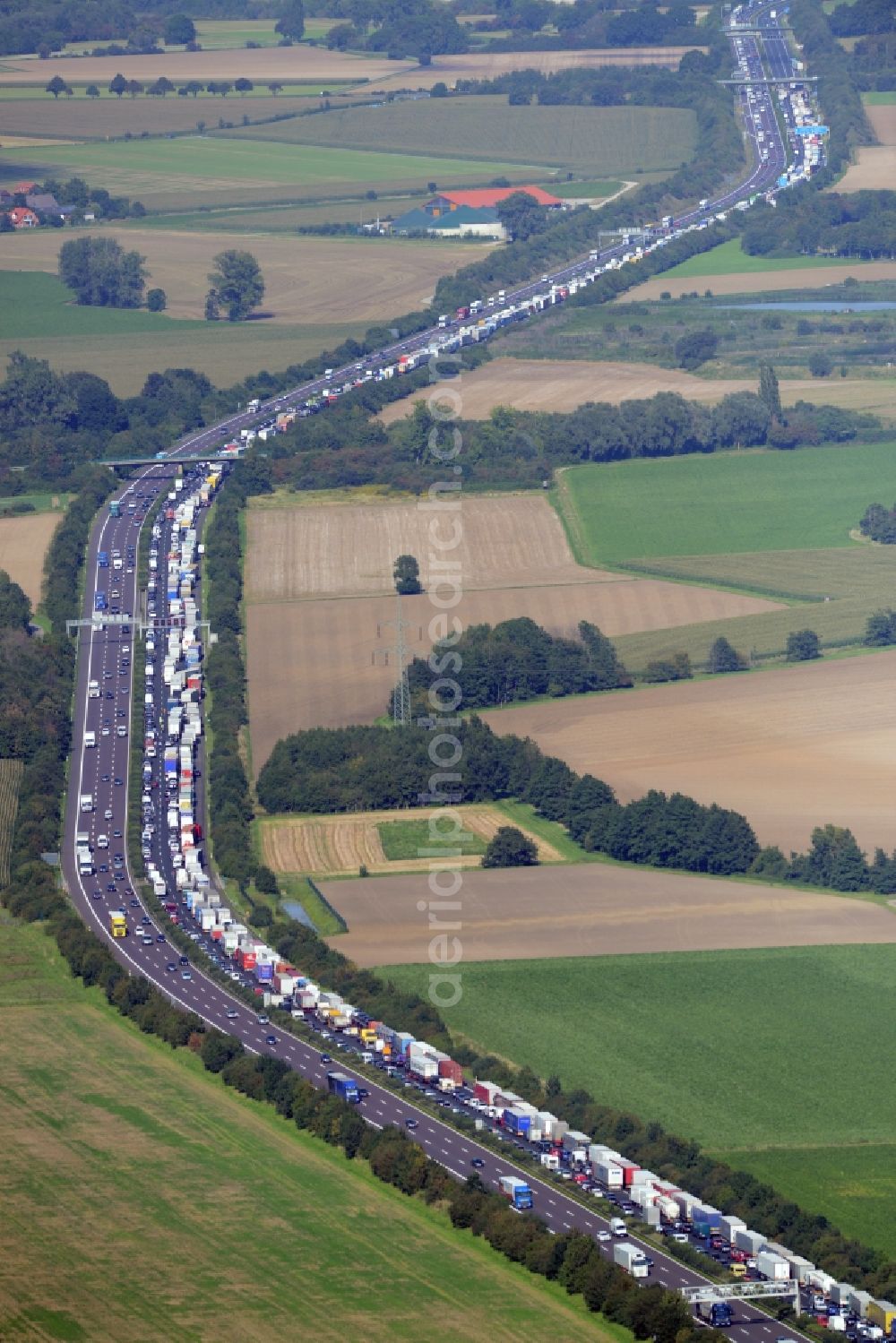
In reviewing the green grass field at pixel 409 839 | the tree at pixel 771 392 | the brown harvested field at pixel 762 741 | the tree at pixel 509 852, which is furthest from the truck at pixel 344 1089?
the tree at pixel 771 392

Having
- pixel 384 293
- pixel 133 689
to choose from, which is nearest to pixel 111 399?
pixel 384 293

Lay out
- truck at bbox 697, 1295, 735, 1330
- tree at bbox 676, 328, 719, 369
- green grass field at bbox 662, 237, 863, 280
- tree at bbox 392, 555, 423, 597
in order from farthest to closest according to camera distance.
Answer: green grass field at bbox 662, 237, 863, 280 < tree at bbox 676, 328, 719, 369 < tree at bbox 392, 555, 423, 597 < truck at bbox 697, 1295, 735, 1330

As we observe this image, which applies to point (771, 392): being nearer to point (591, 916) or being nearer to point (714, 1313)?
point (591, 916)

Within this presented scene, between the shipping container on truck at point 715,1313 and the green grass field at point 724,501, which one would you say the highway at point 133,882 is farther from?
the green grass field at point 724,501

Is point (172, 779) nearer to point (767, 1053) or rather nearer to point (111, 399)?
point (767, 1053)

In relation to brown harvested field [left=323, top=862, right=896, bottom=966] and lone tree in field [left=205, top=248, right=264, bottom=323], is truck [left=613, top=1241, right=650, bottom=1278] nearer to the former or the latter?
brown harvested field [left=323, top=862, right=896, bottom=966]

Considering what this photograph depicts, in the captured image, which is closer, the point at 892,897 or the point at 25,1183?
the point at 25,1183

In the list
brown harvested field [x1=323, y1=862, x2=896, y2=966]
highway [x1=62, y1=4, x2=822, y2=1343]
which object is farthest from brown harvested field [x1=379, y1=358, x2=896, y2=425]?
brown harvested field [x1=323, y1=862, x2=896, y2=966]
